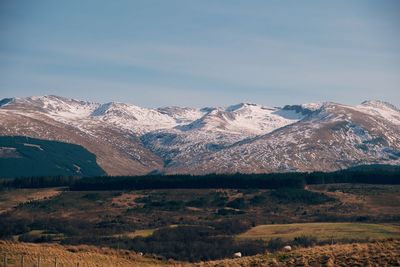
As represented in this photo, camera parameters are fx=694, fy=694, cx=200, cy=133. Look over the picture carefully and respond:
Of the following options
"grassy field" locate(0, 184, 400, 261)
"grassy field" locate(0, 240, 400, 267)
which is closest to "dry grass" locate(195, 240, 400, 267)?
"grassy field" locate(0, 240, 400, 267)

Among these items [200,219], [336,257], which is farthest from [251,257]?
[200,219]

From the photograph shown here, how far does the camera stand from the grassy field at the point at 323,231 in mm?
105963

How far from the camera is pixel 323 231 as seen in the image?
377 feet

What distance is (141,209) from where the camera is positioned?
17625 cm

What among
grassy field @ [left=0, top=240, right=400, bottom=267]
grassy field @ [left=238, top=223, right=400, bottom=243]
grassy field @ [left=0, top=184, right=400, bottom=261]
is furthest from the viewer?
grassy field @ [left=0, top=184, right=400, bottom=261]

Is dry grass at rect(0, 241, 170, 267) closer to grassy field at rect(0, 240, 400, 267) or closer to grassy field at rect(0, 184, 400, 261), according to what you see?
grassy field at rect(0, 240, 400, 267)

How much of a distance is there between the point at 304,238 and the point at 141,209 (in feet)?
262

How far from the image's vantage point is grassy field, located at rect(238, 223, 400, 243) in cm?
10596

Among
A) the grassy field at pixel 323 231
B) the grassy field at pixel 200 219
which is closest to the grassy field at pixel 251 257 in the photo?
the grassy field at pixel 200 219

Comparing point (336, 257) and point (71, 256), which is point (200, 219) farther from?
point (336, 257)

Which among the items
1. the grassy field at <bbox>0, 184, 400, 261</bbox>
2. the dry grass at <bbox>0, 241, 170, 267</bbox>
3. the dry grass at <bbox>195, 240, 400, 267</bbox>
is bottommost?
the grassy field at <bbox>0, 184, 400, 261</bbox>

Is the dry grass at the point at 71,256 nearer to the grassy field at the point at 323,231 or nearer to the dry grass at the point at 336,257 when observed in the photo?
the dry grass at the point at 336,257

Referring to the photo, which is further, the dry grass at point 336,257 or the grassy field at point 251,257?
the grassy field at point 251,257

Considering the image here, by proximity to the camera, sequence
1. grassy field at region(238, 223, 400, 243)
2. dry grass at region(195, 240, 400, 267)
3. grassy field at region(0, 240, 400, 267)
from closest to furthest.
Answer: dry grass at region(195, 240, 400, 267) < grassy field at region(0, 240, 400, 267) < grassy field at region(238, 223, 400, 243)
